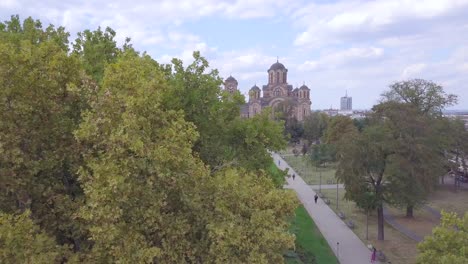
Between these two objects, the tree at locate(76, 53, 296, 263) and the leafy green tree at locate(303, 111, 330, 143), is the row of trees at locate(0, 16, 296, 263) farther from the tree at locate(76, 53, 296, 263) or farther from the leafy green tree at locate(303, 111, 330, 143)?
the leafy green tree at locate(303, 111, 330, 143)

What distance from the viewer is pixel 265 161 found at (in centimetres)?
1487

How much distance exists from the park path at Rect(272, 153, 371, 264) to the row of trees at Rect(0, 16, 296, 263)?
46.1 ft

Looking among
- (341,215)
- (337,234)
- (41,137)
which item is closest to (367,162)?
(337,234)

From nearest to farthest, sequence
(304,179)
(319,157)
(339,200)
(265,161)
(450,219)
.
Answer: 1. (450,219)
2. (265,161)
3. (339,200)
4. (304,179)
5. (319,157)

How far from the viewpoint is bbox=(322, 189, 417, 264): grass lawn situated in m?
21.2

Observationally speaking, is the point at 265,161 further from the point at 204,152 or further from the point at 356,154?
the point at 356,154

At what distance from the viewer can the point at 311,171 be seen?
5109cm

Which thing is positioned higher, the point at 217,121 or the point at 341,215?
the point at 217,121

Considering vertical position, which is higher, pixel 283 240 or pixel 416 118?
pixel 416 118

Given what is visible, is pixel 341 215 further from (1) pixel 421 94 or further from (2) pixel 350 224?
(1) pixel 421 94

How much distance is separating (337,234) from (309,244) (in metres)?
3.24

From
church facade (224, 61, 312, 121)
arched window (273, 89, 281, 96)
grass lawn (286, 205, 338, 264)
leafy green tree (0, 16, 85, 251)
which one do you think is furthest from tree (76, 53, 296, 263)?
arched window (273, 89, 281, 96)

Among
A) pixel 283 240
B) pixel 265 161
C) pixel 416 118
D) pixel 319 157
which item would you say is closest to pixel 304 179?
pixel 319 157

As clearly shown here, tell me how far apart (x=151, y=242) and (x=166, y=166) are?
1.27 m
